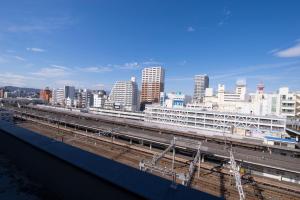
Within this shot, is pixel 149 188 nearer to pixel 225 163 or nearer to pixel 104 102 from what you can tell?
pixel 225 163

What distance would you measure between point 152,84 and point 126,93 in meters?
14.5

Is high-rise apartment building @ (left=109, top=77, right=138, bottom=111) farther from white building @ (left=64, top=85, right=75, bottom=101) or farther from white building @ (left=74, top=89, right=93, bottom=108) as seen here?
white building @ (left=64, top=85, right=75, bottom=101)

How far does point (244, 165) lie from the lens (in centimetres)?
1823

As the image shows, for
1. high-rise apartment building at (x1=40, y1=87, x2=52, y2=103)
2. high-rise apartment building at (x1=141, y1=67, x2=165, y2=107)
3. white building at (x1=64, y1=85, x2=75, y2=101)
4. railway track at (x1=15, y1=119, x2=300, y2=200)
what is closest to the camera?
railway track at (x1=15, y1=119, x2=300, y2=200)

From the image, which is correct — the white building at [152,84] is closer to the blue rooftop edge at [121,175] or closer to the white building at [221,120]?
the white building at [221,120]

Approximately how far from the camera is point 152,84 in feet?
294

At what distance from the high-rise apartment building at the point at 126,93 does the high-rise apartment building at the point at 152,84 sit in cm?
655

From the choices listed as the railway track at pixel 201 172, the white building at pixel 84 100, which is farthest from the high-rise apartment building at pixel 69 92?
the railway track at pixel 201 172

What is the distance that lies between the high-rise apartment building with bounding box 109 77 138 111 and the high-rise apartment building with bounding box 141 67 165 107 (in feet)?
21.5

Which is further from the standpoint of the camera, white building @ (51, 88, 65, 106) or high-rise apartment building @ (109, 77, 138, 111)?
white building @ (51, 88, 65, 106)

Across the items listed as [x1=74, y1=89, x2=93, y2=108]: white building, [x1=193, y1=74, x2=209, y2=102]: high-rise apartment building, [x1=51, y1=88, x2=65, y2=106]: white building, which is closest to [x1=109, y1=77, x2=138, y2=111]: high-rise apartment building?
[x1=74, y1=89, x2=93, y2=108]: white building

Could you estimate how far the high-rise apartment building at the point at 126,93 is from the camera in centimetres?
7991

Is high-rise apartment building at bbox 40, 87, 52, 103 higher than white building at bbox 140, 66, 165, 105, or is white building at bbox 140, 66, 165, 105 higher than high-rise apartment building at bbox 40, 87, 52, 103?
white building at bbox 140, 66, 165, 105

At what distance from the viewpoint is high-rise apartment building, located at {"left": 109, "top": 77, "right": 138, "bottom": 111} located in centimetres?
7991
